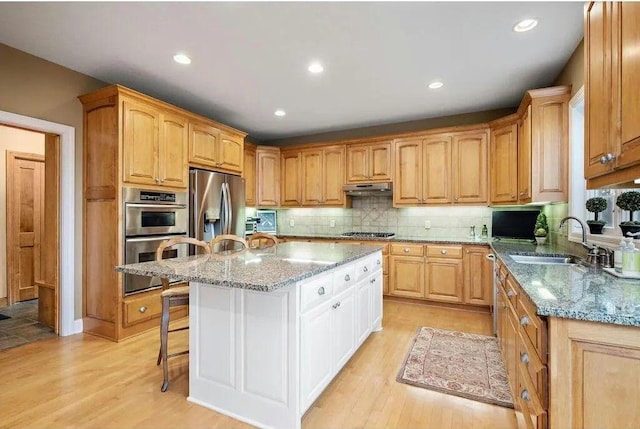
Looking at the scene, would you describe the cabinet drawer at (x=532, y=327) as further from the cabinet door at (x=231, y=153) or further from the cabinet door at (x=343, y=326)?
the cabinet door at (x=231, y=153)

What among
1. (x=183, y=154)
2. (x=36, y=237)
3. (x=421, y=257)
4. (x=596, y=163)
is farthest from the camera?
(x=36, y=237)

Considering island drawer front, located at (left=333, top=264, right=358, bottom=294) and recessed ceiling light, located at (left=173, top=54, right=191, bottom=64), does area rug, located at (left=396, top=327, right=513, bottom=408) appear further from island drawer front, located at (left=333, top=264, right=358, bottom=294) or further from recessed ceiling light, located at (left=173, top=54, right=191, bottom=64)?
recessed ceiling light, located at (left=173, top=54, right=191, bottom=64)

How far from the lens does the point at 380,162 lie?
466cm

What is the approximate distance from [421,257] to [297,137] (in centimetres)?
312

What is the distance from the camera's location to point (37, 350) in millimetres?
2719

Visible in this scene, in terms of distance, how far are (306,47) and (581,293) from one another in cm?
252

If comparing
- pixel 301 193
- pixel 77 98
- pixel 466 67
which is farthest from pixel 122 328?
pixel 466 67

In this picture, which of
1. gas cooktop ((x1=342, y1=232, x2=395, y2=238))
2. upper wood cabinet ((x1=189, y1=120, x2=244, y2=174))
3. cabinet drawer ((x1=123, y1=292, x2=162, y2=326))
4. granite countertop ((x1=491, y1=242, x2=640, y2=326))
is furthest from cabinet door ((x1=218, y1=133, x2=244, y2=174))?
granite countertop ((x1=491, y1=242, x2=640, y2=326))

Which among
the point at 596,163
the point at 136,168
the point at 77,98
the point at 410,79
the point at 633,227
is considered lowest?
the point at 633,227

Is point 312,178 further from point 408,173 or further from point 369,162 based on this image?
point 408,173

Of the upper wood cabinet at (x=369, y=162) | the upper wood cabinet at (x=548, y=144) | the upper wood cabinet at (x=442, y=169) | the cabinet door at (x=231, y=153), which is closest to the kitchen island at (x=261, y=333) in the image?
the upper wood cabinet at (x=548, y=144)

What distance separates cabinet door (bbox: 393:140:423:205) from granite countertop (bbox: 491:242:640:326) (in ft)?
8.66

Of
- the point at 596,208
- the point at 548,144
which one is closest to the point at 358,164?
the point at 548,144

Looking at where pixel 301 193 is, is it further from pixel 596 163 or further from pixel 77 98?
pixel 596 163
